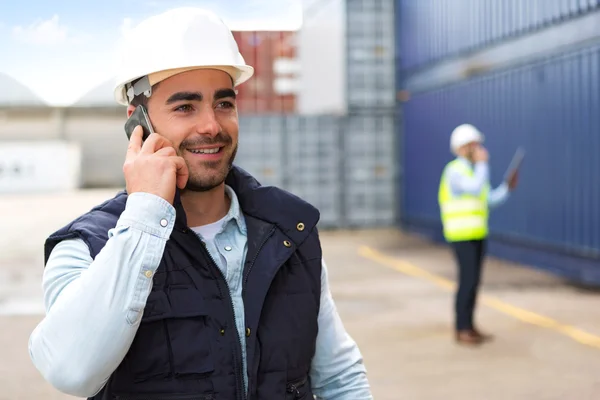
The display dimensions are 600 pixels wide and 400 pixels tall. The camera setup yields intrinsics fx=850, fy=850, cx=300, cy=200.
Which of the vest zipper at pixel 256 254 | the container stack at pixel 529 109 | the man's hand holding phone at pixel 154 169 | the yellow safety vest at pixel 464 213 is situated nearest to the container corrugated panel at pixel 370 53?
the container stack at pixel 529 109

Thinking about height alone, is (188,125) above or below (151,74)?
below

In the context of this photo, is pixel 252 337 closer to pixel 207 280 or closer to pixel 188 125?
pixel 207 280

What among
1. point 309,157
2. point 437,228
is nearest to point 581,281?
point 437,228

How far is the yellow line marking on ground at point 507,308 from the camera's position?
8070 millimetres

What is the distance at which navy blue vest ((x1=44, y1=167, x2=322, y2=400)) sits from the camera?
1.90 m

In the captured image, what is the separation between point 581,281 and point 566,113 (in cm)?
234

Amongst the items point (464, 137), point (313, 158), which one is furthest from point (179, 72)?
point (313, 158)

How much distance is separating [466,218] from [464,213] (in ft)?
0.19

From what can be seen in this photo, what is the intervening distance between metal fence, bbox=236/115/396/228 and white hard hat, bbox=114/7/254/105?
16.6 meters

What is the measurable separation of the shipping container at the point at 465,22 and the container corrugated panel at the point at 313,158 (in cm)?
233

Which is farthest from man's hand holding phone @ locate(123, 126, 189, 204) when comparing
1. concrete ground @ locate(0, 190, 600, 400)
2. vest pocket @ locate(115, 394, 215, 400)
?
concrete ground @ locate(0, 190, 600, 400)

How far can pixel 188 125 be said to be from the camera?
2020mm

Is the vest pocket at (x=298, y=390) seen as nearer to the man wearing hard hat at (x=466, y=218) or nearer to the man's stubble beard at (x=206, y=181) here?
the man's stubble beard at (x=206, y=181)

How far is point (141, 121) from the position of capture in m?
2.05
